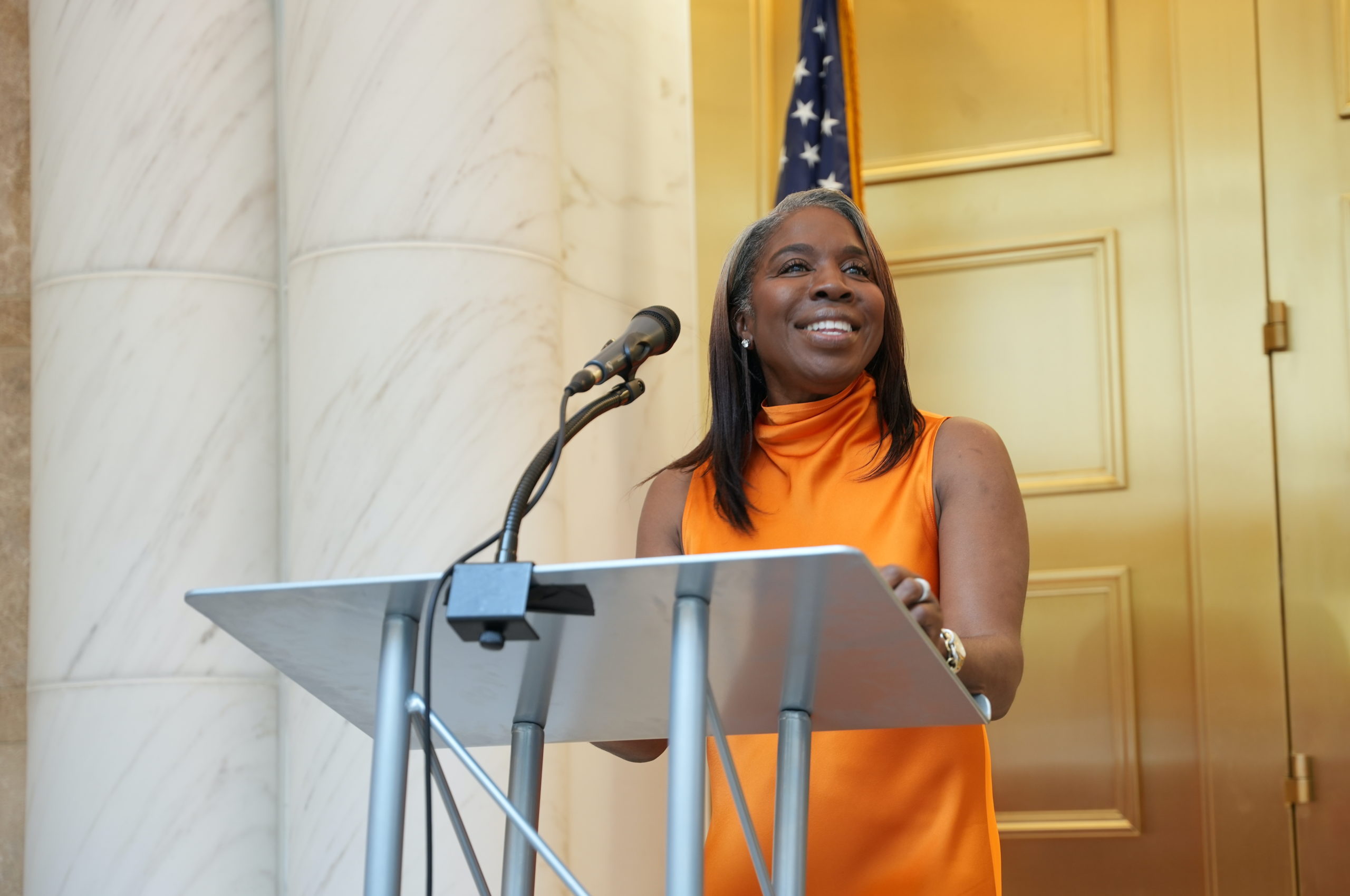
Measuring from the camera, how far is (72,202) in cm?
318

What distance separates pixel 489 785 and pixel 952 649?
1.58ft

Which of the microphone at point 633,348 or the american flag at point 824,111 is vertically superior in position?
the american flag at point 824,111

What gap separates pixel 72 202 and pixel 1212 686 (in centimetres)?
295

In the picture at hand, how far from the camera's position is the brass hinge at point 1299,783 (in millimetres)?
3744

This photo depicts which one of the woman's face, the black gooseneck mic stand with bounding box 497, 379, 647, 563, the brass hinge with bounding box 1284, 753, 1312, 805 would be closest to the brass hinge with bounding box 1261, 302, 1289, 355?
the brass hinge with bounding box 1284, 753, 1312, 805

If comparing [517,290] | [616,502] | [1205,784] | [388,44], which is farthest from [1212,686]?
[388,44]

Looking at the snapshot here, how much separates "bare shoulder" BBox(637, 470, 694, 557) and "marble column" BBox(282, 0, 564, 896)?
2.19ft

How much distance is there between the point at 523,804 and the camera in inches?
62.3

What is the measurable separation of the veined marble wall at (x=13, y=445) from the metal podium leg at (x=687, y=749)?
258 centimetres

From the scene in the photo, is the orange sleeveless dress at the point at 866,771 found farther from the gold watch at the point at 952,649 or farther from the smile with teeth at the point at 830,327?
the gold watch at the point at 952,649

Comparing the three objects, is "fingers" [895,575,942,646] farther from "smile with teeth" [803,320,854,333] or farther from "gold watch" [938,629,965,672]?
"smile with teeth" [803,320,854,333]

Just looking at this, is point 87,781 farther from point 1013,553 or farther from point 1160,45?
point 1160,45

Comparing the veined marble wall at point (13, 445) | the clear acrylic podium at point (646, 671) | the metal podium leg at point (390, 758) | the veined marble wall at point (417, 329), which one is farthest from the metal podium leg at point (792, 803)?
the veined marble wall at point (13, 445)

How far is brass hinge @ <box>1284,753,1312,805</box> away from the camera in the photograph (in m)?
3.74
